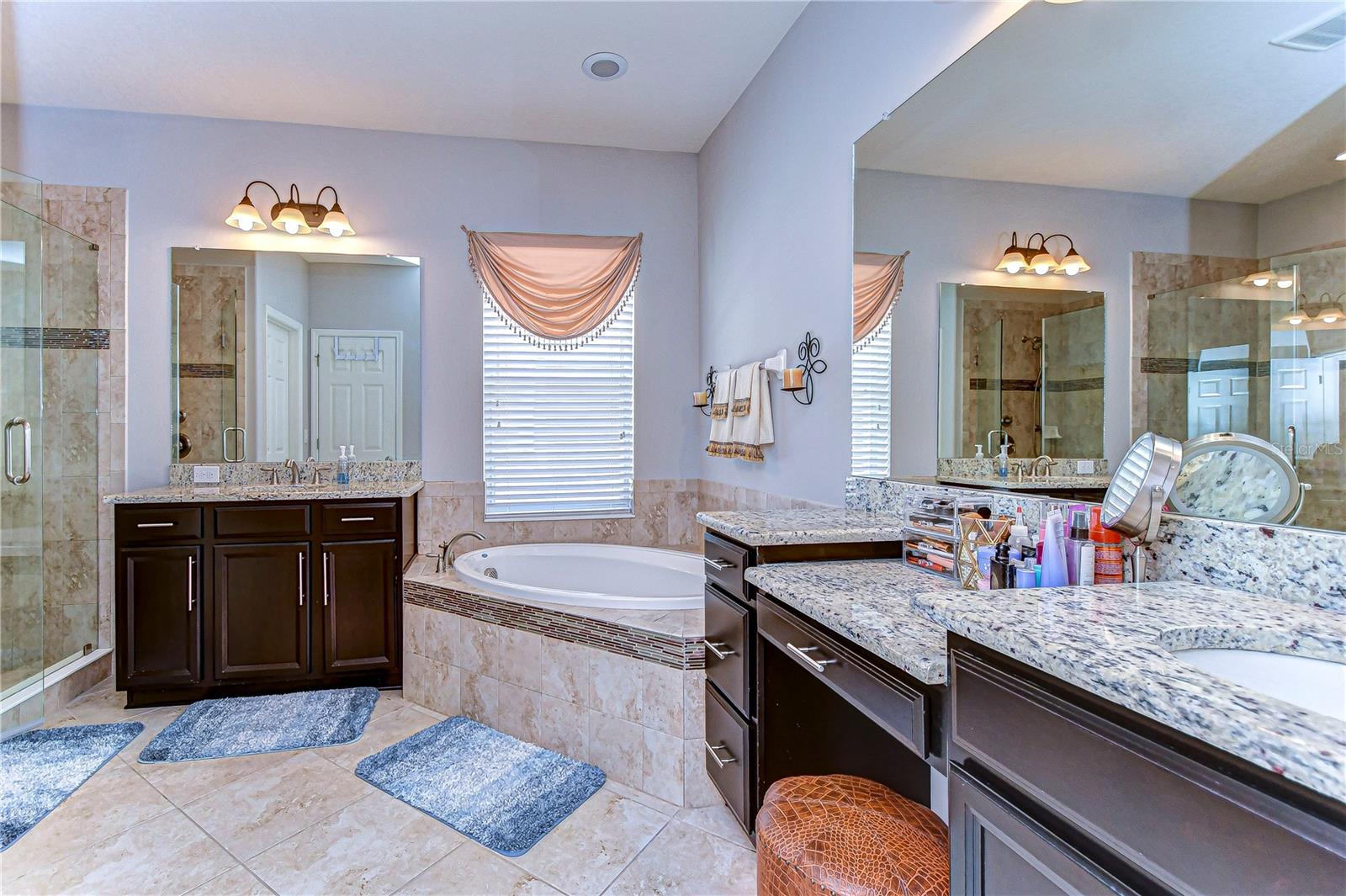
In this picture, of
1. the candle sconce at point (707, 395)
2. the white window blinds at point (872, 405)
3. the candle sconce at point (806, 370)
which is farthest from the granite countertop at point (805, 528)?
the candle sconce at point (707, 395)

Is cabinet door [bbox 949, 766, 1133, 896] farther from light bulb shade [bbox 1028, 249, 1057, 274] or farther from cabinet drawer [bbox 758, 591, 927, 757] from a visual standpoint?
light bulb shade [bbox 1028, 249, 1057, 274]

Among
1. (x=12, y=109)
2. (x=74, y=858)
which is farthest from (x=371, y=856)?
(x=12, y=109)

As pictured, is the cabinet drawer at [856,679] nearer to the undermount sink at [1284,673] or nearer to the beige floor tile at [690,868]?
the undermount sink at [1284,673]

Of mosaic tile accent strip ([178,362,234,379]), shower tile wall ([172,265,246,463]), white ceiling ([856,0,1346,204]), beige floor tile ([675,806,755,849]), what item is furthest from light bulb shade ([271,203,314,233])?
beige floor tile ([675,806,755,849])

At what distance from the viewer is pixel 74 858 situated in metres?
1.85

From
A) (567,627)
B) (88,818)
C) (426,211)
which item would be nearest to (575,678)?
(567,627)

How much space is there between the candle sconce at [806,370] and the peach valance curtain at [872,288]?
255mm

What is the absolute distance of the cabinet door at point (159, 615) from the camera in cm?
288

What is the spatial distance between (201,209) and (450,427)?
65.0 inches

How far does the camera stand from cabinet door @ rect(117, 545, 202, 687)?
288cm

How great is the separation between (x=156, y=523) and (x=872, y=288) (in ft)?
10.4

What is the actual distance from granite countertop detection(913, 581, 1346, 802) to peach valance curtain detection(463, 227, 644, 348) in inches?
117

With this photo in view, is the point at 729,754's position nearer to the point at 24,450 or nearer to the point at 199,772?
the point at 199,772

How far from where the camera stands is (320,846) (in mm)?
1911
